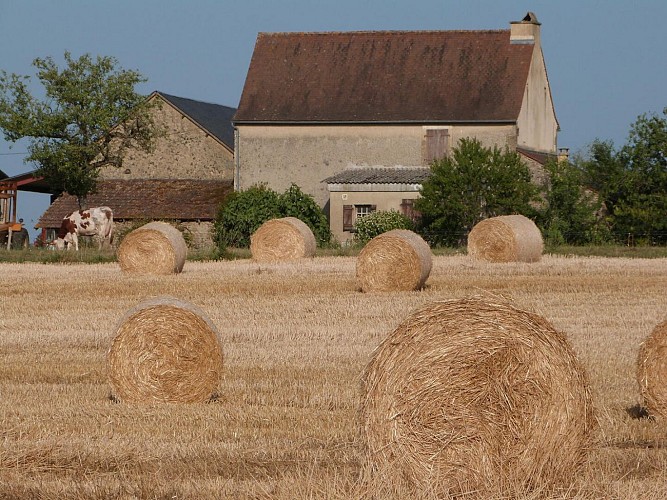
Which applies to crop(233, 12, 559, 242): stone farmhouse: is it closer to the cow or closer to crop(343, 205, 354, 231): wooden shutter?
crop(343, 205, 354, 231): wooden shutter

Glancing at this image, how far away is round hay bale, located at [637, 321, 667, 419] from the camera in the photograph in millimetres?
10367

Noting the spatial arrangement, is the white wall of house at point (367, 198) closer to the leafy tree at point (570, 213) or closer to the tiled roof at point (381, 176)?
the tiled roof at point (381, 176)

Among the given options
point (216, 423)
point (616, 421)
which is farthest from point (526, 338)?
point (216, 423)


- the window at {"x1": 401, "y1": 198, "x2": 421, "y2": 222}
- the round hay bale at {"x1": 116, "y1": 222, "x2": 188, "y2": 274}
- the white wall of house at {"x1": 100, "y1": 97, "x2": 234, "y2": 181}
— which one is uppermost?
the white wall of house at {"x1": 100, "y1": 97, "x2": 234, "y2": 181}

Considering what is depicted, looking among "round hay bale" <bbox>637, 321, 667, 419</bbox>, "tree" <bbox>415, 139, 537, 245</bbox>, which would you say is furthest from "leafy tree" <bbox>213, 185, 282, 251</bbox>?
"round hay bale" <bbox>637, 321, 667, 419</bbox>

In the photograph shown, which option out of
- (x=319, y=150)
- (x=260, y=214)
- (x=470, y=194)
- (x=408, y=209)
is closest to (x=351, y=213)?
(x=408, y=209)

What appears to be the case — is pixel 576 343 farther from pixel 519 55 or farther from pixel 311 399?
pixel 519 55

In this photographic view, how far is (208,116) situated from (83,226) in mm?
21882


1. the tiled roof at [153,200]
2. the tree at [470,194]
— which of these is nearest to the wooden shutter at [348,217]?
the tree at [470,194]

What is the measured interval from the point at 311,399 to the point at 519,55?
4101 centimetres

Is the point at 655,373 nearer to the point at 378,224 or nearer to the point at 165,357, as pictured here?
the point at 165,357

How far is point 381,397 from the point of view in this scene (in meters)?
8.05

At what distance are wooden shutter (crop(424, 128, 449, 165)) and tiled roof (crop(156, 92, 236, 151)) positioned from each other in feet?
35.4

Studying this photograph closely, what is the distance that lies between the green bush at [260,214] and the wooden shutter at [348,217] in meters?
1.58
